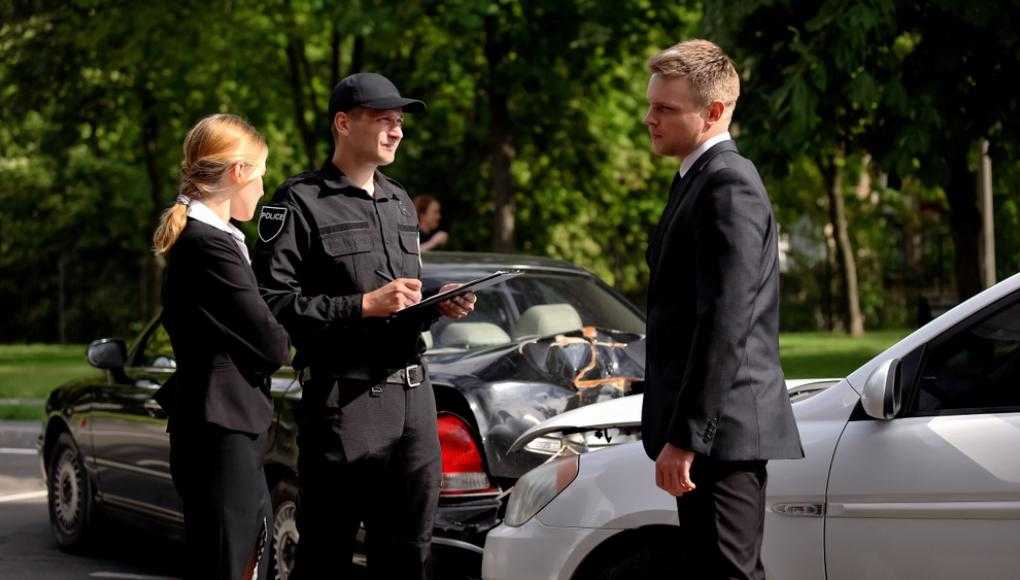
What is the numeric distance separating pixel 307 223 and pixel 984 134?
32.3ft

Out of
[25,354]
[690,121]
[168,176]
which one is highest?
[690,121]

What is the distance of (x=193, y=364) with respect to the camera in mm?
4387

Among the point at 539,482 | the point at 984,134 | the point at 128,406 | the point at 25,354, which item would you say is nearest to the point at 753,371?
the point at 539,482

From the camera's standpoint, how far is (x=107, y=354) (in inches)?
306

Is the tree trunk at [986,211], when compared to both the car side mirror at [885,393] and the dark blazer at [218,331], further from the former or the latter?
the dark blazer at [218,331]

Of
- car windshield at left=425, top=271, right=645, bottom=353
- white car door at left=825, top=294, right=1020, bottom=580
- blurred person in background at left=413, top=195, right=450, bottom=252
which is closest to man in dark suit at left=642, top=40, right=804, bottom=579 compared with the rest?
white car door at left=825, top=294, right=1020, bottom=580

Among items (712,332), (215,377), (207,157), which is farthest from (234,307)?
(712,332)

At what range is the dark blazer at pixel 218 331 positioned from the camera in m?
4.34

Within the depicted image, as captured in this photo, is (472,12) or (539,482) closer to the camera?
(539,482)

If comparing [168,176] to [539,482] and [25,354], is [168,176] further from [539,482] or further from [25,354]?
[539,482]

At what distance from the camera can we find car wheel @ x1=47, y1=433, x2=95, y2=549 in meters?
8.50

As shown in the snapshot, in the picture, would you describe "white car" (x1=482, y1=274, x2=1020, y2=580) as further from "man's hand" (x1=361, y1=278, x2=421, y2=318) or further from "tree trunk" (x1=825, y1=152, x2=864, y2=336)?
"tree trunk" (x1=825, y1=152, x2=864, y2=336)

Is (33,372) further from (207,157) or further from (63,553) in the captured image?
(207,157)

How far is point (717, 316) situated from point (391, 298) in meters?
1.32
